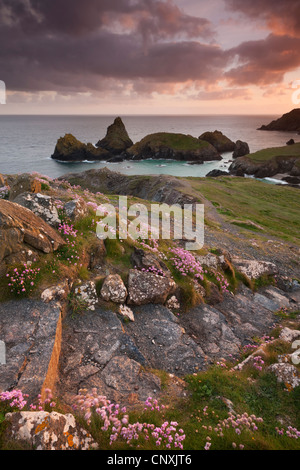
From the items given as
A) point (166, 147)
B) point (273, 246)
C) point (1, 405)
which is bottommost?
point (273, 246)

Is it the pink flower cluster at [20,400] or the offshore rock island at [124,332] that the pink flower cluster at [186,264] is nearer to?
the offshore rock island at [124,332]

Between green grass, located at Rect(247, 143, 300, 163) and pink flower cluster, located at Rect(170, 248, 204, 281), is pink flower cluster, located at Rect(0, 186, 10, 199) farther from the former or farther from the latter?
green grass, located at Rect(247, 143, 300, 163)

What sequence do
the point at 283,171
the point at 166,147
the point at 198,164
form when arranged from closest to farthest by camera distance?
1. the point at 283,171
2. the point at 198,164
3. the point at 166,147

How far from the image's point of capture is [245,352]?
1134 centimetres

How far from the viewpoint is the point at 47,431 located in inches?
223

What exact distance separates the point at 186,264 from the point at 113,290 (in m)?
5.55

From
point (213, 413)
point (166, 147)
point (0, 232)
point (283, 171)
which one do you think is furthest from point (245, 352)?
point (166, 147)

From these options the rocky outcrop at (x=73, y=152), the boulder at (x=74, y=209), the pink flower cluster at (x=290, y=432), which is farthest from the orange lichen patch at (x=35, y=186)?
the rocky outcrop at (x=73, y=152)

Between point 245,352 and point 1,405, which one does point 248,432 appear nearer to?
point 245,352

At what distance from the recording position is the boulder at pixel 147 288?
12.2 m

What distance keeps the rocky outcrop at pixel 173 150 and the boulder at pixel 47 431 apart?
171 m

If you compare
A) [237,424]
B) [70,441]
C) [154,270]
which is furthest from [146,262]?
[70,441]
